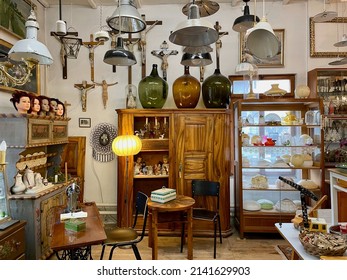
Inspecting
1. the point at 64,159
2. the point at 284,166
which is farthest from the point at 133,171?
the point at 284,166

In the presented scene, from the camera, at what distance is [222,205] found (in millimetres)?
3605

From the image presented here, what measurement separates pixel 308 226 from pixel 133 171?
2408 millimetres

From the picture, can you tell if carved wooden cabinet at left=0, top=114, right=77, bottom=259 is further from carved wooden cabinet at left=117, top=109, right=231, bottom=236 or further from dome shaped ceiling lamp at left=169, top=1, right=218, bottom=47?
dome shaped ceiling lamp at left=169, top=1, right=218, bottom=47

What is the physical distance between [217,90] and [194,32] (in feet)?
7.12

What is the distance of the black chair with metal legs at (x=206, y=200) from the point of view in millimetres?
3244

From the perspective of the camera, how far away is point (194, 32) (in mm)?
1533

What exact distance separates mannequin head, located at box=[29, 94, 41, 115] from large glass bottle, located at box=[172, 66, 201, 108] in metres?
1.73

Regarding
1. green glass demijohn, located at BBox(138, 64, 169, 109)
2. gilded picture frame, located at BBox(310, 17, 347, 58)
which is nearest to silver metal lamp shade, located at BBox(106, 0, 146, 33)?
green glass demijohn, located at BBox(138, 64, 169, 109)

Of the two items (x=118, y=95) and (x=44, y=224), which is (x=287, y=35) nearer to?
(x=118, y=95)

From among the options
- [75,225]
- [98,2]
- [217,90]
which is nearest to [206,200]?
[217,90]

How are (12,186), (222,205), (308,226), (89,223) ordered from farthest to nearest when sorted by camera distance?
(222,205)
(12,186)
(89,223)
(308,226)

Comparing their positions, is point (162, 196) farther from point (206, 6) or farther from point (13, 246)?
point (206, 6)

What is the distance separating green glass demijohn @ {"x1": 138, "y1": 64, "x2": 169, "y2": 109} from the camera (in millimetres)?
3662

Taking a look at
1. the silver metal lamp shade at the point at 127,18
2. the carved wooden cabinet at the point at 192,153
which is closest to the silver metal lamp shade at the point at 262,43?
the silver metal lamp shade at the point at 127,18
